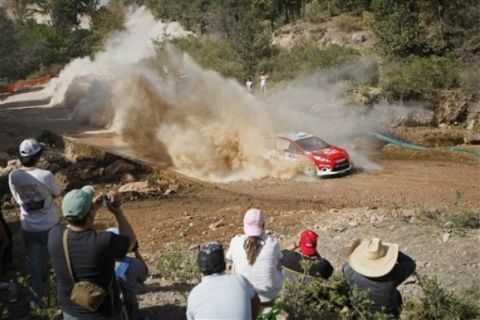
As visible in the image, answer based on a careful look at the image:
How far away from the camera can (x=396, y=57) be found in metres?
29.8

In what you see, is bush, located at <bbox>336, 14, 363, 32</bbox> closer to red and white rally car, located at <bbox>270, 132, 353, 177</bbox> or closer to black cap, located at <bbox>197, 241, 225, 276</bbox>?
red and white rally car, located at <bbox>270, 132, 353, 177</bbox>

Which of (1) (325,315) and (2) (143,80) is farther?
(2) (143,80)

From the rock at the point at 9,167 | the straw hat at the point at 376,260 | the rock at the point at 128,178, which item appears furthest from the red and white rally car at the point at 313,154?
the straw hat at the point at 376,260

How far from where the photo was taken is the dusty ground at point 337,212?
8.83 meters

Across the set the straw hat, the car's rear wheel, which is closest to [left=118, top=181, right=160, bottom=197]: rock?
the car's rear wheel

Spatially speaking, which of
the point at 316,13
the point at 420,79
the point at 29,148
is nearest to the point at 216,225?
the point at 29,148

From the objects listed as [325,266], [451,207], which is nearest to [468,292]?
[325,266]

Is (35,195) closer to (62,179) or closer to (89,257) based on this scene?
(89,257)

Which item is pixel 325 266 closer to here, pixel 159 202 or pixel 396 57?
pixel 159 202

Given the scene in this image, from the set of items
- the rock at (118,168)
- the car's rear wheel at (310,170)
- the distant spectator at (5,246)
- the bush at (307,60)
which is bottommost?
the car's rear wheel at (310,170)

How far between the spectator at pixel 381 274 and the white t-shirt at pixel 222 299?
1.87 m

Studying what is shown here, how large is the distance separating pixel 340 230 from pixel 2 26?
140 ft

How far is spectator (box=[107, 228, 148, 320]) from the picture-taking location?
17.8ft

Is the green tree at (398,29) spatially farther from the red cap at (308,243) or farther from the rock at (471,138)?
the red cap at (308,243)
